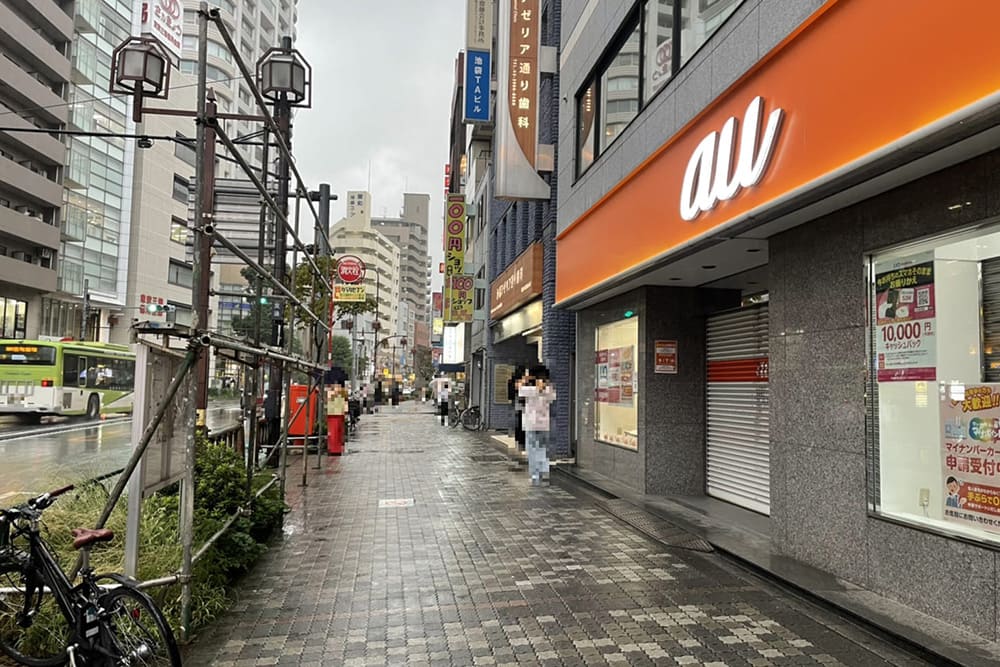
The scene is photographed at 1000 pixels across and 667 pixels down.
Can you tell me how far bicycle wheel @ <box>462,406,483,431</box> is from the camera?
2832cm

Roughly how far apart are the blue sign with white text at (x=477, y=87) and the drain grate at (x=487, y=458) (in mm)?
9935

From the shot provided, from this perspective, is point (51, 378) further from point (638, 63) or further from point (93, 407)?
point (638, 63)

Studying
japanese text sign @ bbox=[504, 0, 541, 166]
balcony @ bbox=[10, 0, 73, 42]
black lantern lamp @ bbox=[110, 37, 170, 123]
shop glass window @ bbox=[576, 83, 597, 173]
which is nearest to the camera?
black lantern lamp @ bbox=[110, 37, 170, 123]

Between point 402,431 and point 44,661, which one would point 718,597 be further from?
point 402,431

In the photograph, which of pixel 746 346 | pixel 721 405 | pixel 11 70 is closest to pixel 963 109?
pixel 746 346

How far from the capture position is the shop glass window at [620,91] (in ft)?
35.8

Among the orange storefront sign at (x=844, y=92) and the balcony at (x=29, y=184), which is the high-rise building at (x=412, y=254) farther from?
the orange storefront sign at (x=844, y=92)

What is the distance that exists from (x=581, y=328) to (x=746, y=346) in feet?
16.5

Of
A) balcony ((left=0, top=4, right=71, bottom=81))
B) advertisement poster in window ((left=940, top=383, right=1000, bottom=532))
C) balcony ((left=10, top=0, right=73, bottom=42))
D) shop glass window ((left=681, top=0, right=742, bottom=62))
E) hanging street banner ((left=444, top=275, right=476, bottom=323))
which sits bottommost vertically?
advertisement poster in window ((left=940, top=383, right=1000, bottom=532))

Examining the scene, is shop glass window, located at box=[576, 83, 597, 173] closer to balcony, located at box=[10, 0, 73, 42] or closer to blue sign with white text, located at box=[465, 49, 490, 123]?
blue sign with white text, located at box=[465, 49, 490, 123]

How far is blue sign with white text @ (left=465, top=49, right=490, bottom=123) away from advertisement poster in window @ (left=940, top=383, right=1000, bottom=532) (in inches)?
686

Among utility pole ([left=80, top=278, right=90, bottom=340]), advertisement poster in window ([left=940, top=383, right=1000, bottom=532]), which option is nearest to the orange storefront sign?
advertisement poster in window ([left=940, top=383, right=1000, bottom=532])

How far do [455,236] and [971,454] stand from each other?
25935 millimetres

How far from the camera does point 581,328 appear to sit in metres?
14.3
